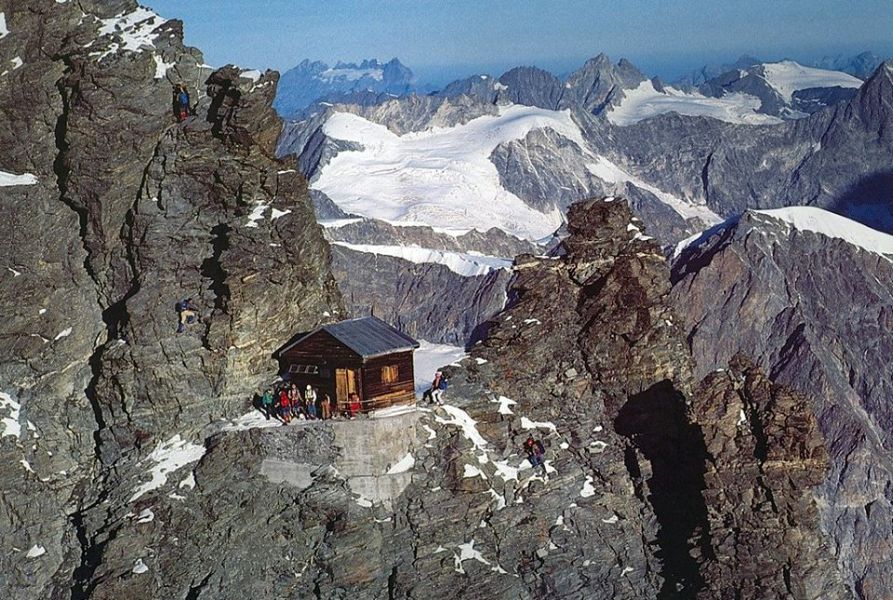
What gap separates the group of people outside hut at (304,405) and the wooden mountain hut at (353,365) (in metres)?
0.22

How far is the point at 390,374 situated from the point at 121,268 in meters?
10.7

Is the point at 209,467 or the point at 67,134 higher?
the point at 67,134

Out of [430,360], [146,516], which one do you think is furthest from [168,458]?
[430,360]

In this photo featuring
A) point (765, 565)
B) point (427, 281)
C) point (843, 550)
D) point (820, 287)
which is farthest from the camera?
Answer: point (820, 287)

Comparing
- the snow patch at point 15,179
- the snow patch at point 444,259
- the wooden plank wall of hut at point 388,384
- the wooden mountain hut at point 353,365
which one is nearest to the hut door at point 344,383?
the wooden mountain hut at point 353,365

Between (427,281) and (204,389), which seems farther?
(427,281)

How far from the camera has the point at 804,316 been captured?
627 feet

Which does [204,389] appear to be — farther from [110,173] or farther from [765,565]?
[765,565]

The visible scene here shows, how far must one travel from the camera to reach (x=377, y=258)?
604 feet

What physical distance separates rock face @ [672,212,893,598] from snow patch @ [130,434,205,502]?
118 metres

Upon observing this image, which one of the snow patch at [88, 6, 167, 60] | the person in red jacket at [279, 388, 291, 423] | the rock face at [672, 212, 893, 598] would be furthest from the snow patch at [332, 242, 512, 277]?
the person in red jacket at [279, 388, 291, 423]

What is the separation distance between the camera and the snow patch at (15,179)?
5509 cm

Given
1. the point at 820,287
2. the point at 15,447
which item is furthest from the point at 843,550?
the point at 15,447

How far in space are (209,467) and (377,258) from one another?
134868 mm
